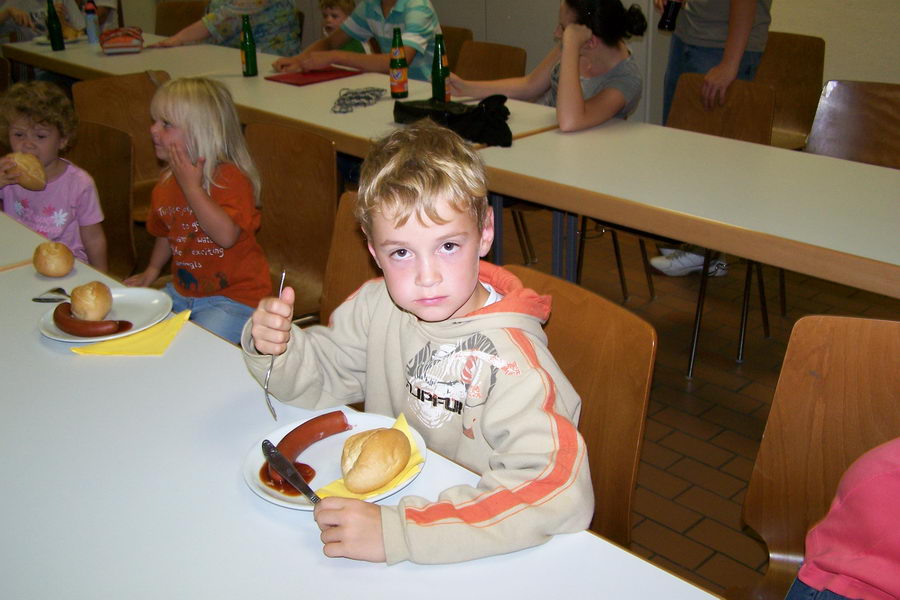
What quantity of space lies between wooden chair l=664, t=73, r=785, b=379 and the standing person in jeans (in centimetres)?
24

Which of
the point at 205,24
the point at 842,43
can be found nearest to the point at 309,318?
the point at 205,24

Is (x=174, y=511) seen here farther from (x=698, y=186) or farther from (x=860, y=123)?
(x=860, y=123)

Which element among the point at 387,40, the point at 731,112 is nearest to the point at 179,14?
the point at 387,40

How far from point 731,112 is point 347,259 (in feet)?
5.79

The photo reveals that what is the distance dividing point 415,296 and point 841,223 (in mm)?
1226

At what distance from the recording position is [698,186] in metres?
2.22

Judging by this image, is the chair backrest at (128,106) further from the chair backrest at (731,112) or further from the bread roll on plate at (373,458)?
the bread roll on plate at (373,458)

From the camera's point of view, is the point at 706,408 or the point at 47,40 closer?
the point at 706,408

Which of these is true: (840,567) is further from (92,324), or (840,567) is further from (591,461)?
(92,324)

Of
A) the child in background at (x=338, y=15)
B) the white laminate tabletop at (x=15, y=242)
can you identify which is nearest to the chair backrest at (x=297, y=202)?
the white laminate tabletop at (x=15, y=242)

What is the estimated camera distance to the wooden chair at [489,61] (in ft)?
12.6

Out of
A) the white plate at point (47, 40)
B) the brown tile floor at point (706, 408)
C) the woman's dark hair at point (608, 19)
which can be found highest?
the woman's dark hair at point (608, 19)

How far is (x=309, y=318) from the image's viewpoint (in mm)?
2293

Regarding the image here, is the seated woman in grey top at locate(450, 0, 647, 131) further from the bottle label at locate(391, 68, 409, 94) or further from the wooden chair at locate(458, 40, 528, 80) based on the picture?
the wooden chair at locate(458, 40, 528, 80)
